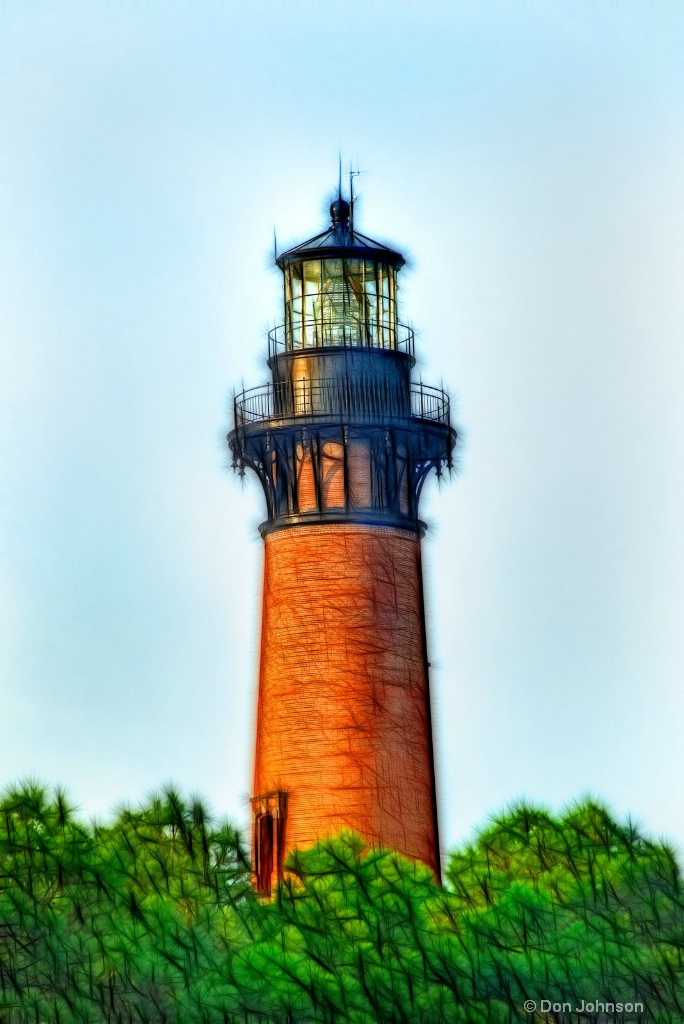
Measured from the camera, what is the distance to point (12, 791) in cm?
5500

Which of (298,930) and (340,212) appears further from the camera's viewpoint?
(340,212)

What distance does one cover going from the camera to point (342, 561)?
58562 millimetres

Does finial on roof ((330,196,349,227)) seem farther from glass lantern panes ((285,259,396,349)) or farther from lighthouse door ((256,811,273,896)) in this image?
lighthouse door ((256,811,273,896))

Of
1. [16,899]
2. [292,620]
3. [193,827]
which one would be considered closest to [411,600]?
[292,620]

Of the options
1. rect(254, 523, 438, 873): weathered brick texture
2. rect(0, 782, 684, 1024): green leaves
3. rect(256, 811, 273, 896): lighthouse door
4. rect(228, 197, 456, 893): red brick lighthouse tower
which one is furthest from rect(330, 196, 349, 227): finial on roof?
rect(0, 782, 684, 1024): green leaves

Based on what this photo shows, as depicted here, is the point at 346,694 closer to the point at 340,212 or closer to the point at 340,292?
the point at 340,292

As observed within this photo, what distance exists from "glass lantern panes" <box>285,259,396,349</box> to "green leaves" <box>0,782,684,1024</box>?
10.9m


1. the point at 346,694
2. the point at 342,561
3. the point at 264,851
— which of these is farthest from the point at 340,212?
the point at 264,851

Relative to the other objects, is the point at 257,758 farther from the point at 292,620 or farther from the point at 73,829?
the point at 73,829

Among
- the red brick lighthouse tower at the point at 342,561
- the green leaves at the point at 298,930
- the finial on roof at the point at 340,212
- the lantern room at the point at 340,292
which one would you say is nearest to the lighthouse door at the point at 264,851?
the red brick lighthouse tower at the point at 342,561

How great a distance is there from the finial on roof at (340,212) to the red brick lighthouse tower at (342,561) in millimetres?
46

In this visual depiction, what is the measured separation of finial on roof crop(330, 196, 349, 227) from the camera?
60.8 meters

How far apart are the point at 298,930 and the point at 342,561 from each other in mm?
10330

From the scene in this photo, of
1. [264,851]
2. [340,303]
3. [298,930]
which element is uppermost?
[340,303]
